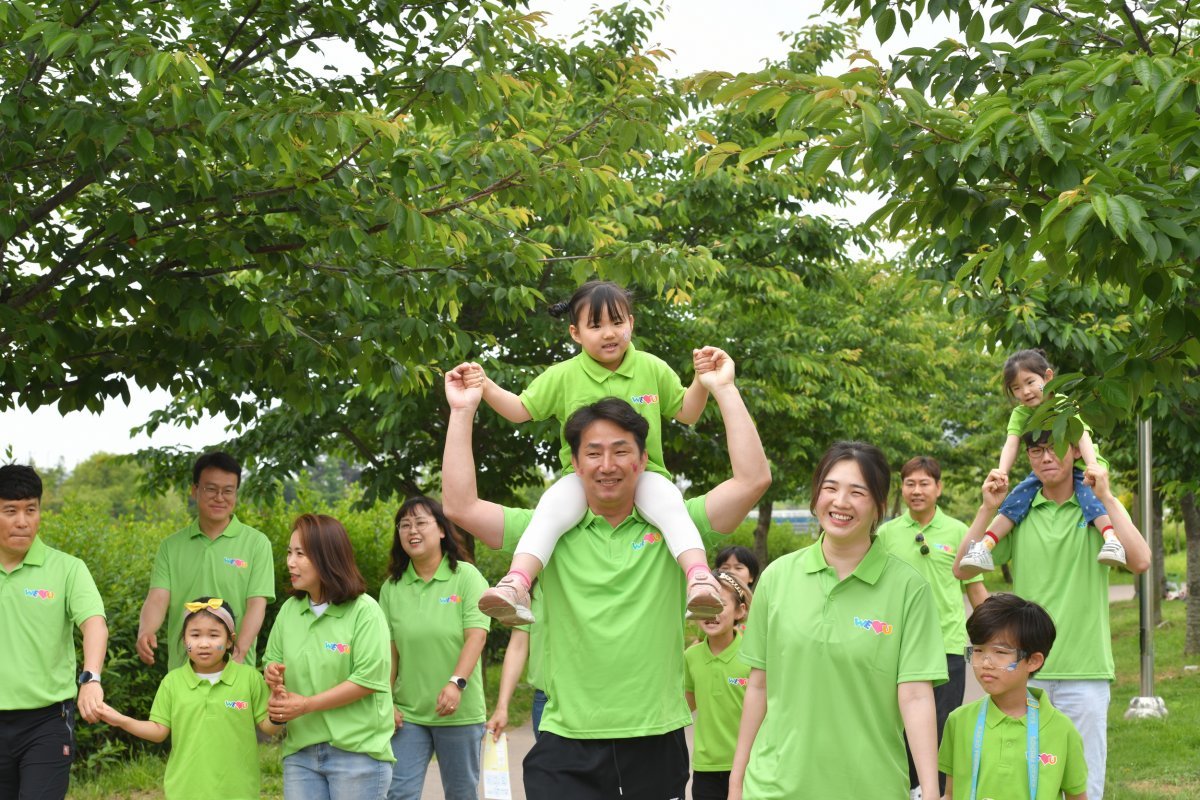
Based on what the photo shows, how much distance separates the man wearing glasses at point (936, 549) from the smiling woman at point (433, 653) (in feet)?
7.92

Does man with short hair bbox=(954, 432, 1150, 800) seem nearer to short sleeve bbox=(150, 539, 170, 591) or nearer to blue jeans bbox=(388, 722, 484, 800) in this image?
blue jeans bbox=(388, 722, 484, 800)

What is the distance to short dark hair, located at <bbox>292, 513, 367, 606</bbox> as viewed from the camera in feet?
20.0

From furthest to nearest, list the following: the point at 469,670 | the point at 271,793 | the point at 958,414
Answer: the point at 958,414 < the point at 271,793 < the point at 469,670

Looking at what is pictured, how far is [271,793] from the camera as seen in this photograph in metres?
9.85

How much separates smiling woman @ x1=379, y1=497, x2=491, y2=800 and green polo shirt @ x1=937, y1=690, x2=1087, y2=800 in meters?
2.68

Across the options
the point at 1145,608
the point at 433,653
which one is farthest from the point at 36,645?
the point at 1145,608

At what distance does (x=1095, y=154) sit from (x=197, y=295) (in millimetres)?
4858

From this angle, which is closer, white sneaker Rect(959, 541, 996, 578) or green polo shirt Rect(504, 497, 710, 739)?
green polo shirt Rect(504, 497, 710, 739)

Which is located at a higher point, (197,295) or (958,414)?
(958,414)

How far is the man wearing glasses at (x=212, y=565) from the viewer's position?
718cm

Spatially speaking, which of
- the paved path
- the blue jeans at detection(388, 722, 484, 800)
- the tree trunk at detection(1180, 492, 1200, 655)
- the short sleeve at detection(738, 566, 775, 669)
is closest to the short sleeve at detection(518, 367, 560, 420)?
the short sleeve at detection(738, 566, 775, 669)

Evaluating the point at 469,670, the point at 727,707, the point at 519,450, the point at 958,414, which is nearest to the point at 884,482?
the point at 727,707

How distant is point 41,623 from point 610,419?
10.8 feet

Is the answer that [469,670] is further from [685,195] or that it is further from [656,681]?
[685,195]
